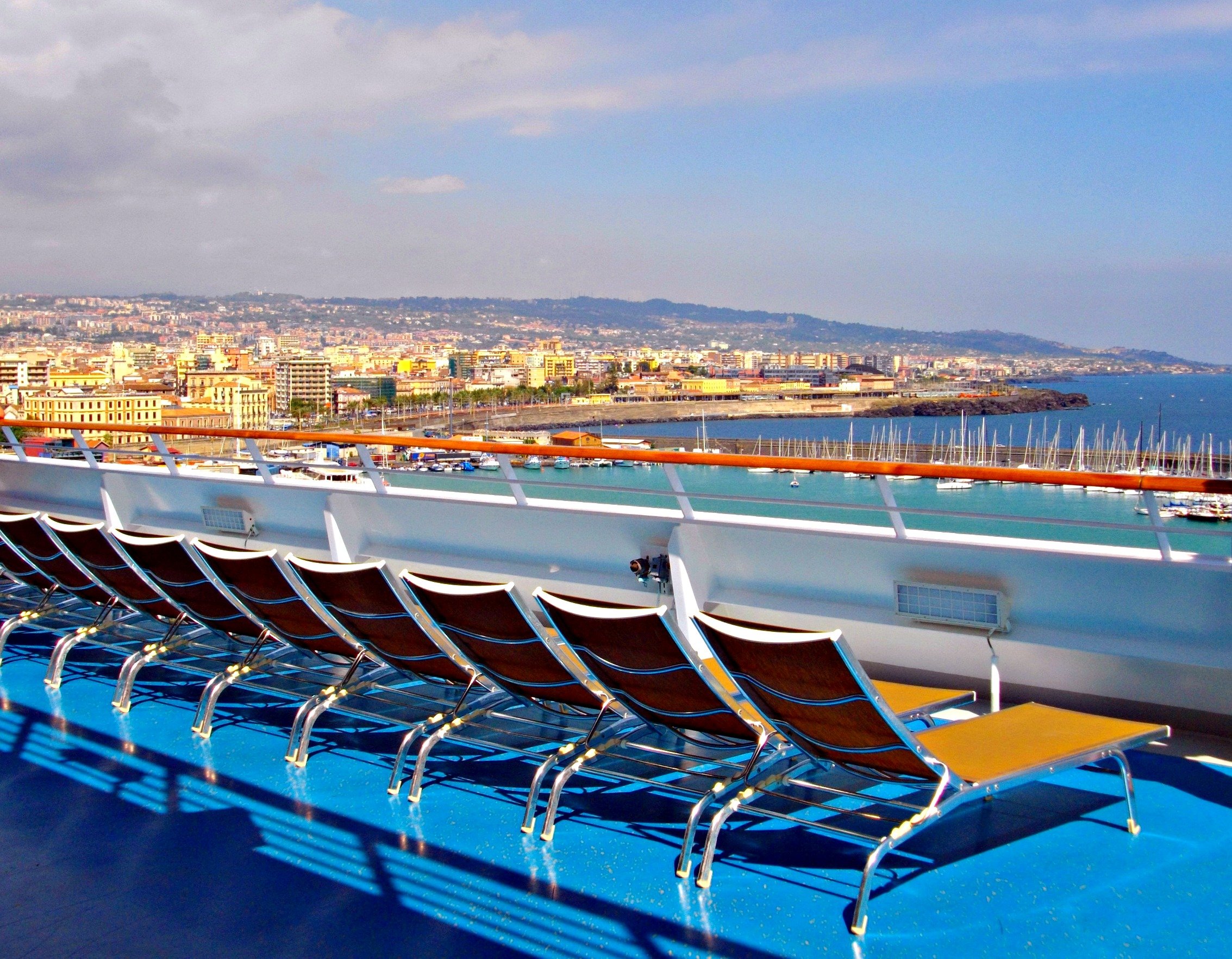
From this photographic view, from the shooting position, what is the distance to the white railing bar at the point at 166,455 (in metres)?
5.09

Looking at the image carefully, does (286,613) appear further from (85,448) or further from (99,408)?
(99,408)

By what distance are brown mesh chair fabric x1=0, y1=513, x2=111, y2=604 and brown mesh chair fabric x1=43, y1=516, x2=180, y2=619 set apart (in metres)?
0.18

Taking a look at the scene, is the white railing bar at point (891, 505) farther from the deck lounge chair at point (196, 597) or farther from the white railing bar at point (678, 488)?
the deck lounge chair at point (196, 597)

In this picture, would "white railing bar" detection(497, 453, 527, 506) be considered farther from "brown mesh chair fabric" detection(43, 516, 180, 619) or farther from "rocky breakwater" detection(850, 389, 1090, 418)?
"rocky breakwater" detection(850, 389, 1090, 418)

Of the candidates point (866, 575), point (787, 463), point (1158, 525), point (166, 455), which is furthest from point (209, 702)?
point (1158, 525)

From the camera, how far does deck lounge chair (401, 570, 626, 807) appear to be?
2.50 m

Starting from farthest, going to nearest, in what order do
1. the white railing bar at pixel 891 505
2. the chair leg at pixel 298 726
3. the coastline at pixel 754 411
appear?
the coastline at pixel 754 411, the white railing bar at pixel 891 505, the chair leg at pixel 298 726

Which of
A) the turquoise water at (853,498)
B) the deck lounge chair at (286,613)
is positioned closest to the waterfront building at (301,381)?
the turquoise water at (853,498)

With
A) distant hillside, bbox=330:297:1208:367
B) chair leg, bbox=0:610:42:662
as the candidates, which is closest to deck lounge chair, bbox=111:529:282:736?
chair leg, bbox=0:610:42:662

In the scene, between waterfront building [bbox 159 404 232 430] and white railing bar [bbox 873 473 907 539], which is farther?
waterfront building [bbox 159 404 232 430]

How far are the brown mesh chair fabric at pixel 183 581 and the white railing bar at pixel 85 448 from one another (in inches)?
99.0

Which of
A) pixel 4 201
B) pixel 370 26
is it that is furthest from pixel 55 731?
pixel 4 201

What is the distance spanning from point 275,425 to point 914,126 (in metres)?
80.8

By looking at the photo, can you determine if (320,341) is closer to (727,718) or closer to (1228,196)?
(1228,196)
